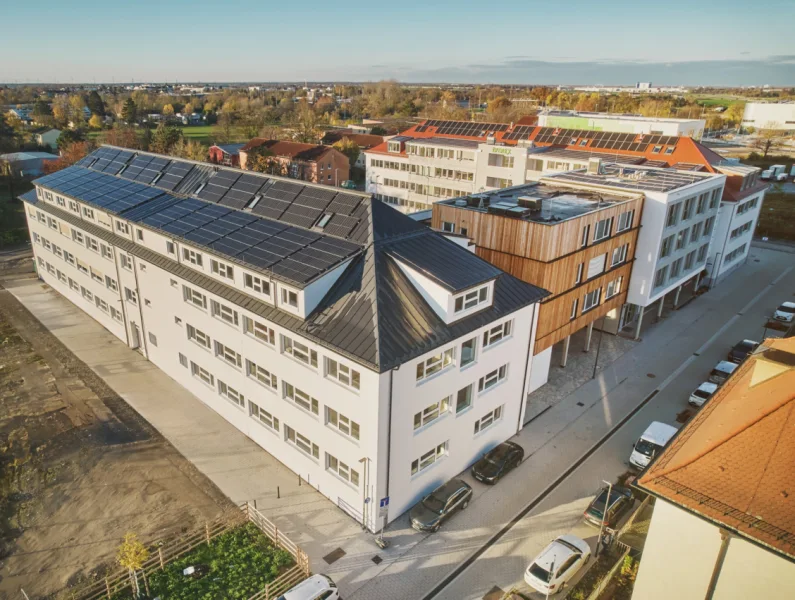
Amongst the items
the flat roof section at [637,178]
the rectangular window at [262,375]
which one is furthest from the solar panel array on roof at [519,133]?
the rectangular window at [262,375]

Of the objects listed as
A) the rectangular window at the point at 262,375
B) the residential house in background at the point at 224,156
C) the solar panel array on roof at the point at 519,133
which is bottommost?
the rectangular window at the point at 262,375

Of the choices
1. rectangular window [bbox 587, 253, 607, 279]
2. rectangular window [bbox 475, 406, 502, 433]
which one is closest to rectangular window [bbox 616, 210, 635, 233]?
rectangular window [bbox 587, 253, 607, 279]

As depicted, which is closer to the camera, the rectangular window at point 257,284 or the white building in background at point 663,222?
the rectangular window at point 257,284

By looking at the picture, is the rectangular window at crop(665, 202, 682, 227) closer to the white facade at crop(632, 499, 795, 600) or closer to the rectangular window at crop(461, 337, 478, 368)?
the rectangular window at crop(461, 337, 478, 368)

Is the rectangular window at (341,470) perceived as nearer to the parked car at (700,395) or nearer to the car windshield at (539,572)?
the car windshield at (539,572)

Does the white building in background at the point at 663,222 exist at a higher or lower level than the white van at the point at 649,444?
higher

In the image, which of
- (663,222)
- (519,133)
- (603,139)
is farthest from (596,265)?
(519,133)

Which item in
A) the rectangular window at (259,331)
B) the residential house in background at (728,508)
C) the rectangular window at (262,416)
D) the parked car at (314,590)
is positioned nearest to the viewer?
the residential house in background at (728,508)
